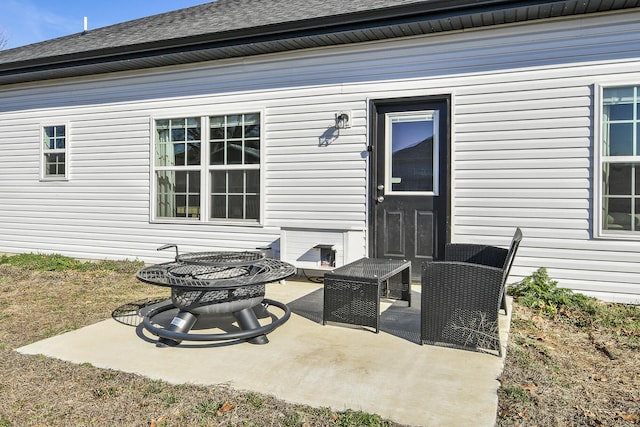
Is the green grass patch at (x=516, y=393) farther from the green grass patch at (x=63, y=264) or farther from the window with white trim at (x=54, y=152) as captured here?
the window with white trim at (x=54, y=152)

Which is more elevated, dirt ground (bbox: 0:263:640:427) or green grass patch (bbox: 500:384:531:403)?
green grass patch (bbox: 500:384:531:403)

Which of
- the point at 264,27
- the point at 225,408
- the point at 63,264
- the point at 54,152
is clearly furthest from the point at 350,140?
the point at 54,152

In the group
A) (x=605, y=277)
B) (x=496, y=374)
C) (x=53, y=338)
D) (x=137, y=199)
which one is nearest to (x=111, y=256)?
(x=137, y=199)

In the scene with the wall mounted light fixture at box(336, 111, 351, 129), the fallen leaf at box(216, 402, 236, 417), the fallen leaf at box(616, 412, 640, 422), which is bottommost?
the fallen leaf at box(616, 412, 640, 422)

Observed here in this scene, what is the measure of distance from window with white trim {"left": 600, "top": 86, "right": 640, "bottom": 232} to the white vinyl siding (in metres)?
0.13

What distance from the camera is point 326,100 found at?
18.2 ft

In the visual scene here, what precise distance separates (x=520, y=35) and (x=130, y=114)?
542 centimetres

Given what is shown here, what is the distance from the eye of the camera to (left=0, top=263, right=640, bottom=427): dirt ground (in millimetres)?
2078

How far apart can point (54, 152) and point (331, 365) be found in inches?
264

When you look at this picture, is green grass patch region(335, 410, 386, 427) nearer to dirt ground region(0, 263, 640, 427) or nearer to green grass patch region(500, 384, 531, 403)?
dirt ground region(0, 263, 640, 427)

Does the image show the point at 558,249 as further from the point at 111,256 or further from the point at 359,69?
the point at 111,256

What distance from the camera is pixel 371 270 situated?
11.9 feet

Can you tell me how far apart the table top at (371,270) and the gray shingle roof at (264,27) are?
266cm

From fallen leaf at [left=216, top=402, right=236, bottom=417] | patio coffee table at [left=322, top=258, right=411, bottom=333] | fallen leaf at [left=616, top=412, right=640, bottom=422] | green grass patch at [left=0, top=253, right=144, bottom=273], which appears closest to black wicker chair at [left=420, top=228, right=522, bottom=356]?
patio coffee table at [left=322, top=258, right=411, bottom=333]
